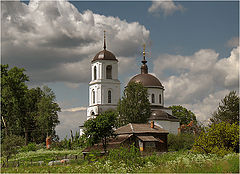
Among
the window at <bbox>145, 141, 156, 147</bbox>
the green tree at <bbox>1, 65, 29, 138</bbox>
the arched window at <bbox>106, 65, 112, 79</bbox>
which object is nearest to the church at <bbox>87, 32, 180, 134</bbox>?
the arched window at <bbox>106, 65, 112, 79</bbox>

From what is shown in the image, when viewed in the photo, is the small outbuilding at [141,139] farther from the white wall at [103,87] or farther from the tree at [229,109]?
the white wall at [103,87]

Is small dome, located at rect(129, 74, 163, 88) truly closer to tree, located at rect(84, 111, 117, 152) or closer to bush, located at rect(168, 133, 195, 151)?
bush, located at rect(168, 133, 195, 151)

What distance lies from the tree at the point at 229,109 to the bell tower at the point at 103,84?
20.7 m

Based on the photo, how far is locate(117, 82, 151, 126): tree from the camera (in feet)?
162

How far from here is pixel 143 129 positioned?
38969mm

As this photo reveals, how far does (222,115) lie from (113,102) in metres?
22.1

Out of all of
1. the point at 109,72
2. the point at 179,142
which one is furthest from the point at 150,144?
the point at 109,72

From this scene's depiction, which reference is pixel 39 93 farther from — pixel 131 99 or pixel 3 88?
pixel 131 99

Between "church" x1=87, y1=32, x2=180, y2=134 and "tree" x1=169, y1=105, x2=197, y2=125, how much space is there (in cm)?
1721

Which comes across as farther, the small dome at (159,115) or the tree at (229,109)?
the small dome at (159,115)

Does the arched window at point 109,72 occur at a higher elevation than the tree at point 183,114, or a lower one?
higher

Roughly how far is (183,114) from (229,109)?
1355 inches

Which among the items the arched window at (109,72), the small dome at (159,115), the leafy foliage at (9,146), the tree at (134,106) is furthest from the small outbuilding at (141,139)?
the arched window at (109,72)

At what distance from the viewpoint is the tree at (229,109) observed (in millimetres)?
43125
